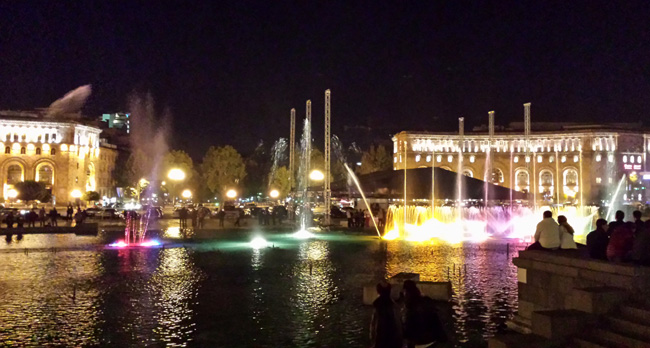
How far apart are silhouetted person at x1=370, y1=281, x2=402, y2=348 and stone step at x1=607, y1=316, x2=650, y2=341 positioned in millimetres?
3306

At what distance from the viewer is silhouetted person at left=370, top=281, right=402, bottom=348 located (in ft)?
23.0

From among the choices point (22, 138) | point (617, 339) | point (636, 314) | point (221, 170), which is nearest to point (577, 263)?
point (636, 314)

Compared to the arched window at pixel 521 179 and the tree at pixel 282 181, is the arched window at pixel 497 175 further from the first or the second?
the tree at pixel 282 181

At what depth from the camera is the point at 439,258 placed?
2081 centimetres

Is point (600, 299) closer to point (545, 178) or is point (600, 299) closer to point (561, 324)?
point (561, 324)

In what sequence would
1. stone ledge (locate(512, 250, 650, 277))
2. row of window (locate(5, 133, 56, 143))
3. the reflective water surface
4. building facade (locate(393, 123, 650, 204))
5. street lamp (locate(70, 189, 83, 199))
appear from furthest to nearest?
building facade (locate(393, 123, 650, 204))
row of window (locate(5, 133, 56, 143))
street lamp (locate(70, 189, 83, 199))
the reflective water surface
stone ledge (locate(512, 250, 650, 277))

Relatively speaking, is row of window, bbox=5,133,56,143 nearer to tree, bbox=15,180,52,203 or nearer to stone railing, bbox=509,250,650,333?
tree, bbox=15,180,52,203

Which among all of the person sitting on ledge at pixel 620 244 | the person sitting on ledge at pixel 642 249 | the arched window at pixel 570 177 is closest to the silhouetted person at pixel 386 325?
the person sitting on ledge at pixel 642 249

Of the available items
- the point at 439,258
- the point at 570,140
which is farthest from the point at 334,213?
the point at 570,140

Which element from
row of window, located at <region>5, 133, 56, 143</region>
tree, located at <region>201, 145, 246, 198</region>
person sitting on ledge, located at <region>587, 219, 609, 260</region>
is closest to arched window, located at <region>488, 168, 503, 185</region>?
tree, located at <region>201, 145, 246, 198</region>

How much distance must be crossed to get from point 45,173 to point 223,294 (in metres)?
92.2

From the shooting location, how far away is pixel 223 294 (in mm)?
13375

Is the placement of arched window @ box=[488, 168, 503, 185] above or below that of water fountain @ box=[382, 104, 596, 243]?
above

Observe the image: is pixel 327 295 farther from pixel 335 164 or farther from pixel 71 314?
pixel 335 164
